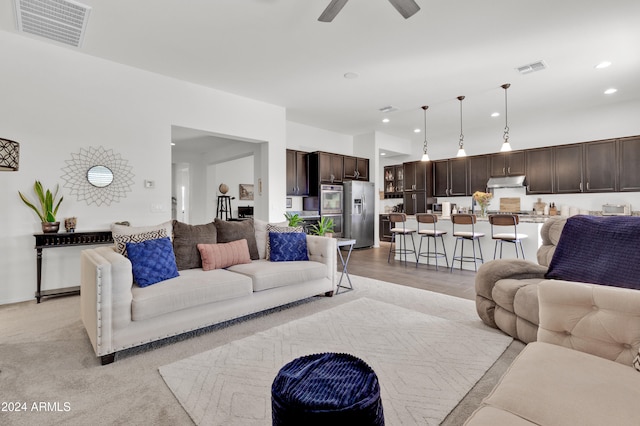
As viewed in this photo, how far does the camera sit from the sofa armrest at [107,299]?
2.11 meters

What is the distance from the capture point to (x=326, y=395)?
1123 millimetres

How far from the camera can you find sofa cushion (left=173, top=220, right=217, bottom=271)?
3082 millimetres

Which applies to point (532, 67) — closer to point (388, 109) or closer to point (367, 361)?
point (388, 109)

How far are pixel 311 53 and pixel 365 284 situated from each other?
10.1 feet

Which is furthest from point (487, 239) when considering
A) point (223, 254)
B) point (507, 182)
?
point (223, 254)

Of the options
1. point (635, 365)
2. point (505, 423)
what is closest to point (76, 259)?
point (505, 423)

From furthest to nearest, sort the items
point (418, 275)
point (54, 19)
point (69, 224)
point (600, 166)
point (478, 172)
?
point (478, 172) → point (600, 166) → point (418, 275) → point (69, 224) → point (54, 19)

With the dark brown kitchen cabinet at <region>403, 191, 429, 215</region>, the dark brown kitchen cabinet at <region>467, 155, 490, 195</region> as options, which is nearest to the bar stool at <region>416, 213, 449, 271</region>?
the dark brown kitchen cabinet at <region>467, 155, 490, 195</region>

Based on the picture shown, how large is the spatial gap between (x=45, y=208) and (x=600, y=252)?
17.0ft

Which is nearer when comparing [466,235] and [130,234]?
[130,234]

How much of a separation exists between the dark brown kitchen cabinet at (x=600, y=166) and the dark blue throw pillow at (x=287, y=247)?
6135mm

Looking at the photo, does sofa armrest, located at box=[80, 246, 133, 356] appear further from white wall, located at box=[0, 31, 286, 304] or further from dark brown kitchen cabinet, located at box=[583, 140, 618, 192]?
dark brown kitchen cabinet, located at box=[583, 140, 618, 192]

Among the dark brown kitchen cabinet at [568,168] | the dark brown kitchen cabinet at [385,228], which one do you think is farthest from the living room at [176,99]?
the dark brown kitchen cabinet at [385,228]

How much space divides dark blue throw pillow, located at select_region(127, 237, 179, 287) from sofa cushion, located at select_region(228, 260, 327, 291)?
0.61 meters
